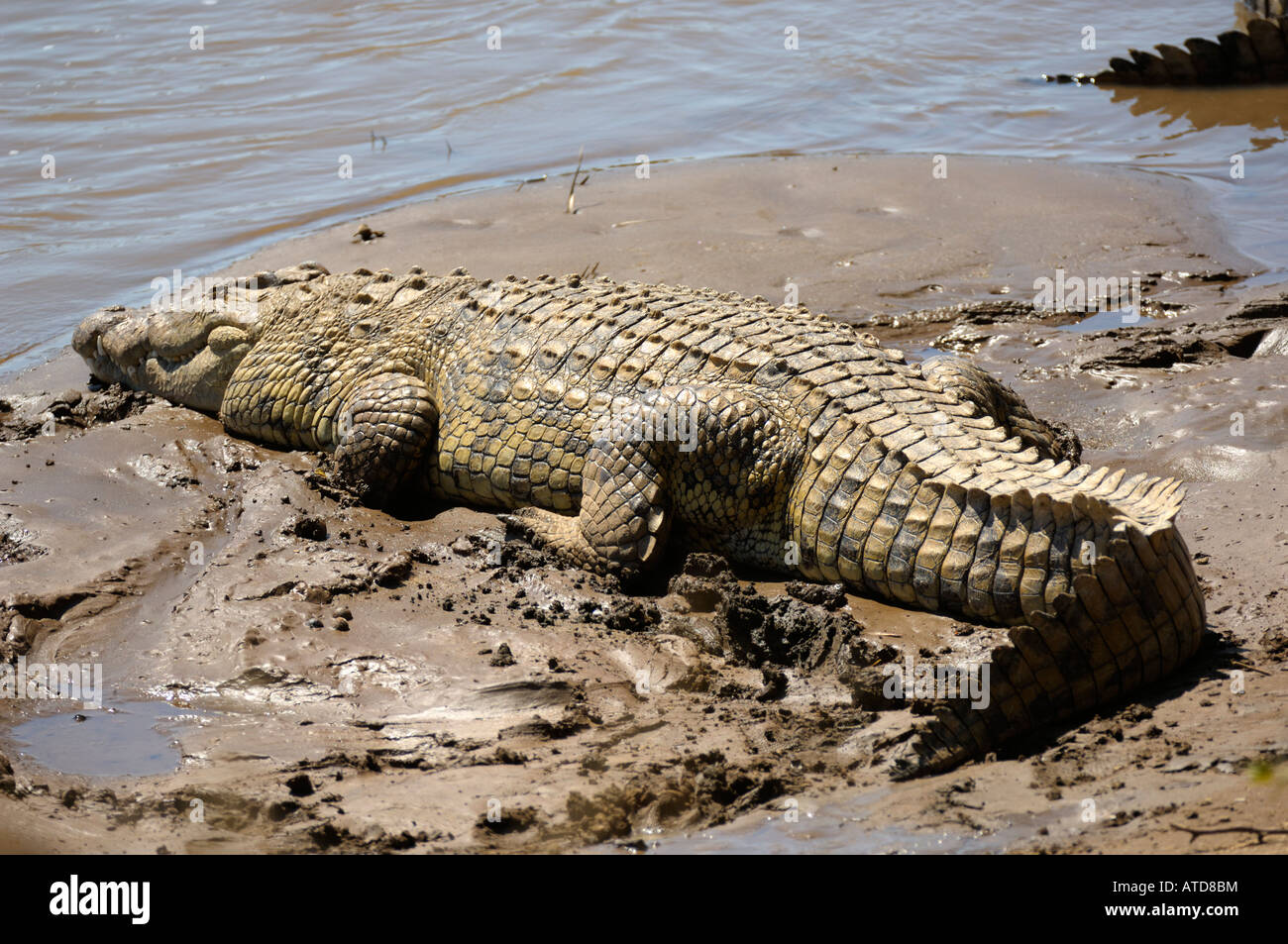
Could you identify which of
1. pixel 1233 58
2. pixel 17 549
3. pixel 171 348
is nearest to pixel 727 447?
pixel 17 549

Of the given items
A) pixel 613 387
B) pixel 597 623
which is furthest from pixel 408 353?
pixel 597 623

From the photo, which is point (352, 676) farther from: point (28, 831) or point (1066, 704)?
point (1066, 704)

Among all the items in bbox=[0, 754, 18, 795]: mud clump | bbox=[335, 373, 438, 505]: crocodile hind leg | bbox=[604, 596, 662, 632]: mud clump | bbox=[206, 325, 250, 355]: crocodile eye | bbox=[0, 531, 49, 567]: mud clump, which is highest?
bbox=[206, 325, 250, 355]: crocodile eye

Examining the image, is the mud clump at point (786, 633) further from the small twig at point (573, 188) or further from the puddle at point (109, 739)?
the small twig at point (573, 188)

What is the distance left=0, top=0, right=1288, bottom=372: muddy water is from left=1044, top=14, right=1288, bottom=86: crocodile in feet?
1.02

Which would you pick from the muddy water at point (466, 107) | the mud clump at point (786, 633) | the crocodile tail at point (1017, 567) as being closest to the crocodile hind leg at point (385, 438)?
the mud clump at point (786, 633)

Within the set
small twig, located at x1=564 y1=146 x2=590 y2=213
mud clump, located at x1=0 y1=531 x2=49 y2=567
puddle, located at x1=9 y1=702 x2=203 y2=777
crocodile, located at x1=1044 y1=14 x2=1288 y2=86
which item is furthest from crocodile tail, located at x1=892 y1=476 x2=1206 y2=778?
crocodile, located at x1=1044 y1=14 x2=1288 y2=86

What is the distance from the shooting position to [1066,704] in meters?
3.62

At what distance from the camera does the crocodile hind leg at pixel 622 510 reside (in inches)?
195

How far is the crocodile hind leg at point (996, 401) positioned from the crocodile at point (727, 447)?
0.02 m

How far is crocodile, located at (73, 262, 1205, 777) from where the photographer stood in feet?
12.0

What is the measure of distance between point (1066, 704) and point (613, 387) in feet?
8.07

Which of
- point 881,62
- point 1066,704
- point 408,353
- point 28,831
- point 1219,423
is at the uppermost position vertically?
point 881,62

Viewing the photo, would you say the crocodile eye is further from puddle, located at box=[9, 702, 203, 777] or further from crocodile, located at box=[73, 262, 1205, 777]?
puddle, located at box=[9, 702, 203, 777]
